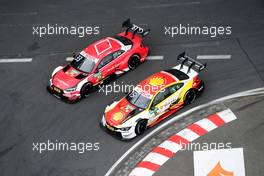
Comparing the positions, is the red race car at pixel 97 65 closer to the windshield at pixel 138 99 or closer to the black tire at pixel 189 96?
the windshield at pixel 138 99

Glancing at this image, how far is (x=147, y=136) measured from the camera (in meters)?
20.8

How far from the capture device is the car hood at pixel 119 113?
20.5 meters

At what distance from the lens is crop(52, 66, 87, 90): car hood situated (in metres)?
22.4

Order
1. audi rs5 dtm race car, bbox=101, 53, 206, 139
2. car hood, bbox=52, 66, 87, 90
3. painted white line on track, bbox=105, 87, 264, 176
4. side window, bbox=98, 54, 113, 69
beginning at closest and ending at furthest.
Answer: painted white line on track, bbox=105, 87, 264, 176 < audi rs5 dtm race car, bbox=101, 53, 206, 139 < car hood, bbox=52, 66, 87, 90 < side window, bbox=98, 54, 113, 69

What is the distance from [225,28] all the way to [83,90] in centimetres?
786

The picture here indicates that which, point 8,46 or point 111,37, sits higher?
point 111,37

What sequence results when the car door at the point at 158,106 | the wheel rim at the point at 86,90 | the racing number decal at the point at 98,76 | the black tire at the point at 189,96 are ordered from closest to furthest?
1. the car door at the point at 158,106
2. the black tire at the point at 189,96
3. the wheel rim at the point at 86,90
4. the racing number decal at the point at 98,76

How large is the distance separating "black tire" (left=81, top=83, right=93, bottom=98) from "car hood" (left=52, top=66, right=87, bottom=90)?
1.16ft

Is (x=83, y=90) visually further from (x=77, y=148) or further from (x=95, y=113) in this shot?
(x=77, y=148)

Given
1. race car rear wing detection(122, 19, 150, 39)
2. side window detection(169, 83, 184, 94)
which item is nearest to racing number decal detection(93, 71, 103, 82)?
race car rear wing detection(122, 19, 150, 39)

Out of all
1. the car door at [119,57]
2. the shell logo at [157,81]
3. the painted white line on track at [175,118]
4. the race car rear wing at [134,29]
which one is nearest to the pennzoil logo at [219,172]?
the painted white line on track at [175,118]

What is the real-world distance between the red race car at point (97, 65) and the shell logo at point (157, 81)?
2.45 m

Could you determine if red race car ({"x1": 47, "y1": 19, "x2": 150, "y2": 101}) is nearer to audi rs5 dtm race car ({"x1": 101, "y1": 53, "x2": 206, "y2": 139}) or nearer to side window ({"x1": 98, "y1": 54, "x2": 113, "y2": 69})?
side window ({"x1": 98, "y1": 54, "x2": 113, "y2": 69})

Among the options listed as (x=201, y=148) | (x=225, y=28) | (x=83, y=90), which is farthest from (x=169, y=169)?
(x=225, y=28)
